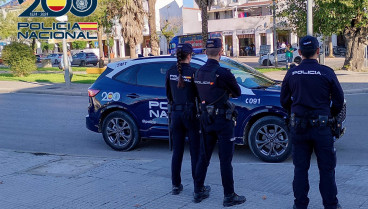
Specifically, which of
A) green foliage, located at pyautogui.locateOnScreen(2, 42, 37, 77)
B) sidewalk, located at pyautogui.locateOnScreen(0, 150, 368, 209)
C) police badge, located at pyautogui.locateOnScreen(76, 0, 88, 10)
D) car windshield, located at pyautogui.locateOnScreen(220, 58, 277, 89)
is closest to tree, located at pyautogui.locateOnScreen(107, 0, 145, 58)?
police badge, located at pyautogui.locateOnScreen(76, 0, 88, 10)

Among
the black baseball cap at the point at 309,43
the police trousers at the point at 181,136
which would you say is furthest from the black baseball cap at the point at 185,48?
the black baseball cap at the point at 309,43

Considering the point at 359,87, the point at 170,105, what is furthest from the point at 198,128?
the point at 359,87

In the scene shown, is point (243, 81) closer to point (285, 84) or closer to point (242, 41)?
point (285, 84)

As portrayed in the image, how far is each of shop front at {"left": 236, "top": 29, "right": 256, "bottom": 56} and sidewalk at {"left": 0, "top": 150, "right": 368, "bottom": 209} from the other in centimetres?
4812

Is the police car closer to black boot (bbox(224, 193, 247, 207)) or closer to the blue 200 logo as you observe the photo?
black boot (bbox(224, 193, 247, 207))

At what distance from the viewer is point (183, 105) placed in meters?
5.47

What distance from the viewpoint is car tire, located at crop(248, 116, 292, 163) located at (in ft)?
23.7

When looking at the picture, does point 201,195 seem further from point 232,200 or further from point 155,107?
point 155,107

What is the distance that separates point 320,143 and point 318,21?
1978 cm

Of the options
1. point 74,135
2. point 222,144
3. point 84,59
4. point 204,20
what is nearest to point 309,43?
point 222,144

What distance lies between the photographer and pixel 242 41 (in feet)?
183

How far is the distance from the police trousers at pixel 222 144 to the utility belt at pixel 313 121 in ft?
2.62

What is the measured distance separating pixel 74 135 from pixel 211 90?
626 cm

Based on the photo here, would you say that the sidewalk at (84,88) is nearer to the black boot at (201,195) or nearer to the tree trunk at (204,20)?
the tree trunk at (204,20)
